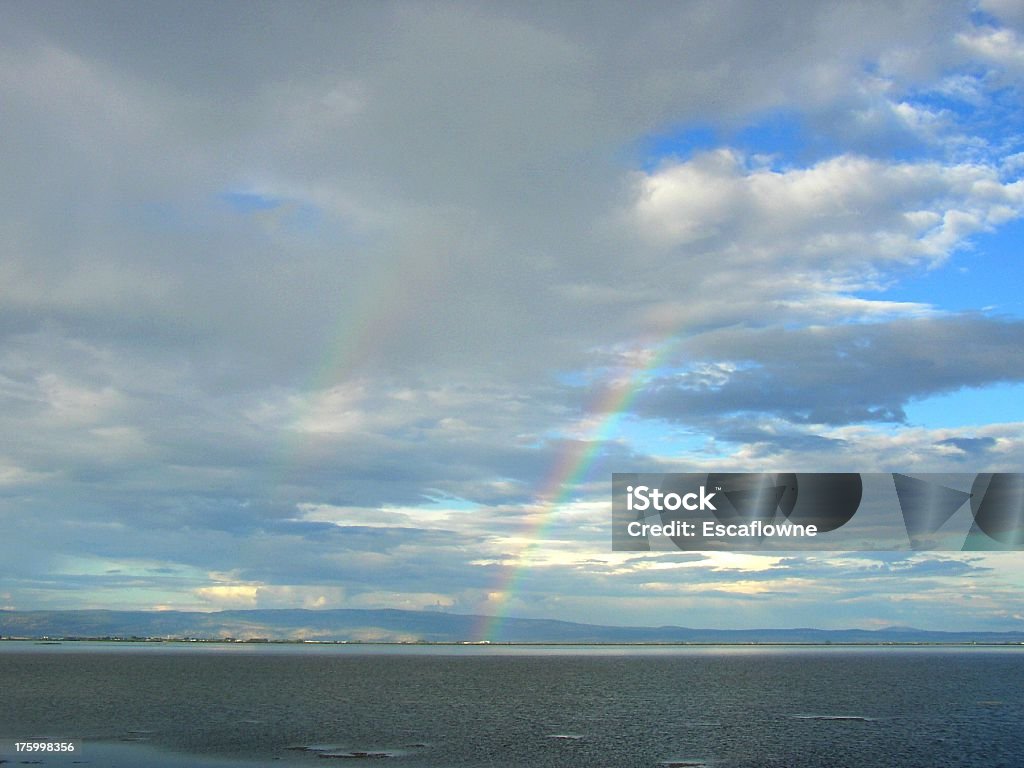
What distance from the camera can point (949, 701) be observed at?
144375mm

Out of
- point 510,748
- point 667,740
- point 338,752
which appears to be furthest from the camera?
point 667,740

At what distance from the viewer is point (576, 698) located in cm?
14700

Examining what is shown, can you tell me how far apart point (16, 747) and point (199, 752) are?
51.6 feet

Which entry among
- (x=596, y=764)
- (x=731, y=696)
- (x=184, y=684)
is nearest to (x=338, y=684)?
(x=184, y=684)

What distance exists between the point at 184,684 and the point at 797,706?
422 feet

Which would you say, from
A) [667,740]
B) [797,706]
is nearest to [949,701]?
[797,706]

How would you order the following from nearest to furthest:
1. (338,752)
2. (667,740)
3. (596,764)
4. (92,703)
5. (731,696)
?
(596,764) < (338,752) < (667,740) < (92,703) < (731,696)

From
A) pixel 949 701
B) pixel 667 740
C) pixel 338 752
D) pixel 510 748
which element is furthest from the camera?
pixel 949 701

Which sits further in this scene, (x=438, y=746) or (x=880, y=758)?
(x=438, y=746)

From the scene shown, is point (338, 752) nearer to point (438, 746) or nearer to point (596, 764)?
point (438, 746)

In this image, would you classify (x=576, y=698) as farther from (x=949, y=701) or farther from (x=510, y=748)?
(x=510, y=748)

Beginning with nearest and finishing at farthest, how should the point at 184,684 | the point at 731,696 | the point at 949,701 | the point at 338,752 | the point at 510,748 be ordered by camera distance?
the point at 338,752 < the point at 510,748 < the point at 949,701 < the point at 731,696 < the point at 184,684

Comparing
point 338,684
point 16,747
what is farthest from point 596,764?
Result: point 338,684

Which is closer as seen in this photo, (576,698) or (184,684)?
(576,698)
